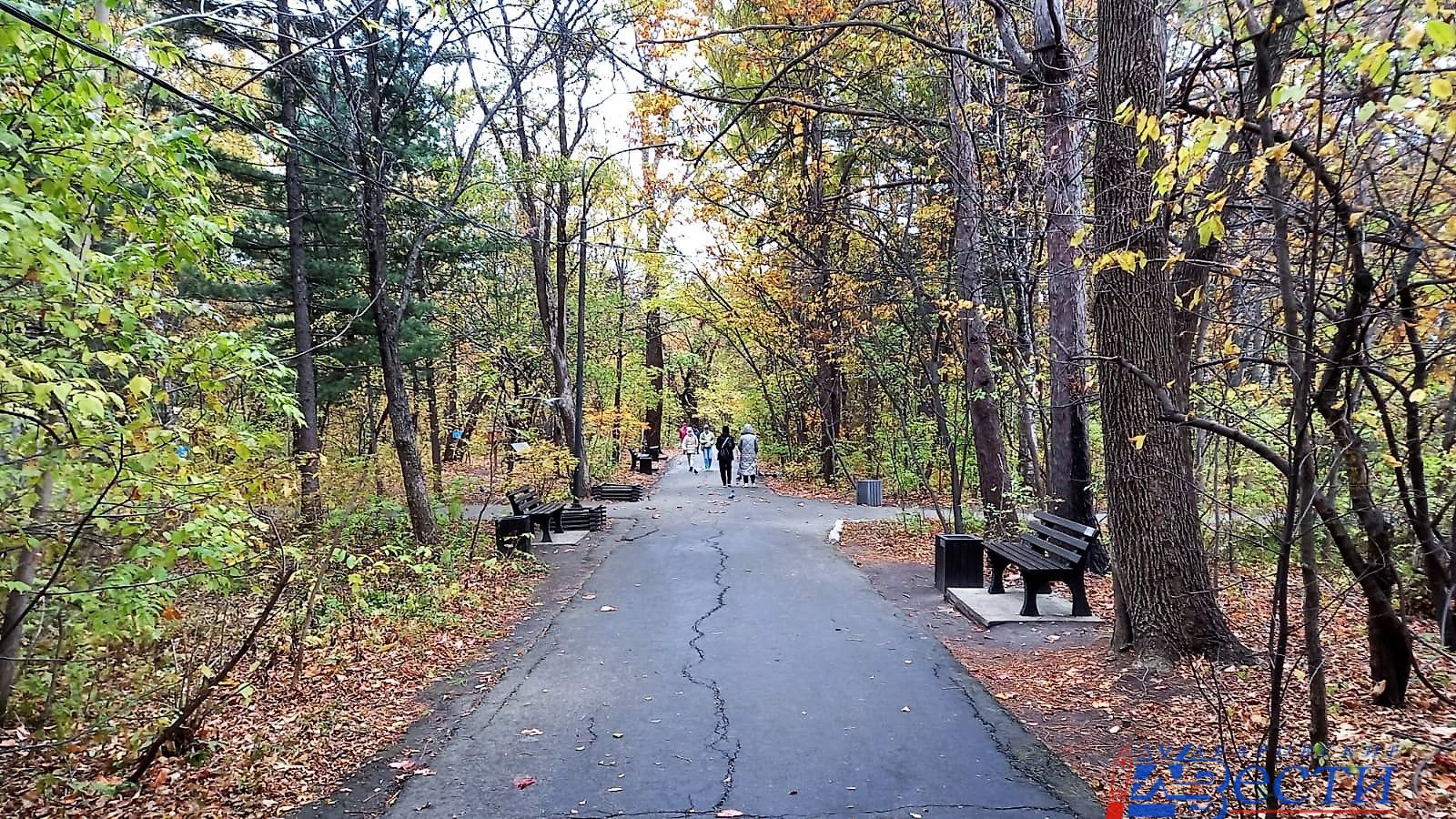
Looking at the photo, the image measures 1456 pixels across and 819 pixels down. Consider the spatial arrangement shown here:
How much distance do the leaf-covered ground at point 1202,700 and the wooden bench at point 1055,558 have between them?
33 cm

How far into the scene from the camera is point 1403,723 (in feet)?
13.6

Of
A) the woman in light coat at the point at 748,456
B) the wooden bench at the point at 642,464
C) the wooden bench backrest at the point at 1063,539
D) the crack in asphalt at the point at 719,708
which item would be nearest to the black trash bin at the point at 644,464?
the wooden bench at the point at 642,464

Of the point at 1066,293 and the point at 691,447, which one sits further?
the point at 691,447

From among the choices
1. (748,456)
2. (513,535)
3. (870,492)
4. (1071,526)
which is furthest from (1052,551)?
(748,456)

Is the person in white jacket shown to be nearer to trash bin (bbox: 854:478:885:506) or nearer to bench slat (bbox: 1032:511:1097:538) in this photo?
trash bin (bbox: 854:478:885:506)

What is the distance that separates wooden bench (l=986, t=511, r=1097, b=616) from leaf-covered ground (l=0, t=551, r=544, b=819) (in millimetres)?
4767

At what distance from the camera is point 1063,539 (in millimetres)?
7109

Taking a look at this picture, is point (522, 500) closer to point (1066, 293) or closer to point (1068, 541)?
point (1068, 541)

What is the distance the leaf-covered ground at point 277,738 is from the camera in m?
3.98

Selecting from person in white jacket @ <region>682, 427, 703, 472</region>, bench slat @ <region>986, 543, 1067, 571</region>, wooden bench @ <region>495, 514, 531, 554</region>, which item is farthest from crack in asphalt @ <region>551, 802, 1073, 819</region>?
person in white jacket @ <region>682, 427, 703, 472</region>

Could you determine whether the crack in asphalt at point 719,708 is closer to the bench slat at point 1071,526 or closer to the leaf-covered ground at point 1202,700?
the leaf-covered ground at point 1202,700

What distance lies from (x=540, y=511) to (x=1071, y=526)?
7968mm

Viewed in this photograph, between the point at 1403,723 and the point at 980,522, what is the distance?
805cm

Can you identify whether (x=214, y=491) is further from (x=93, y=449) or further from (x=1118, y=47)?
(x=1118, y=47)
